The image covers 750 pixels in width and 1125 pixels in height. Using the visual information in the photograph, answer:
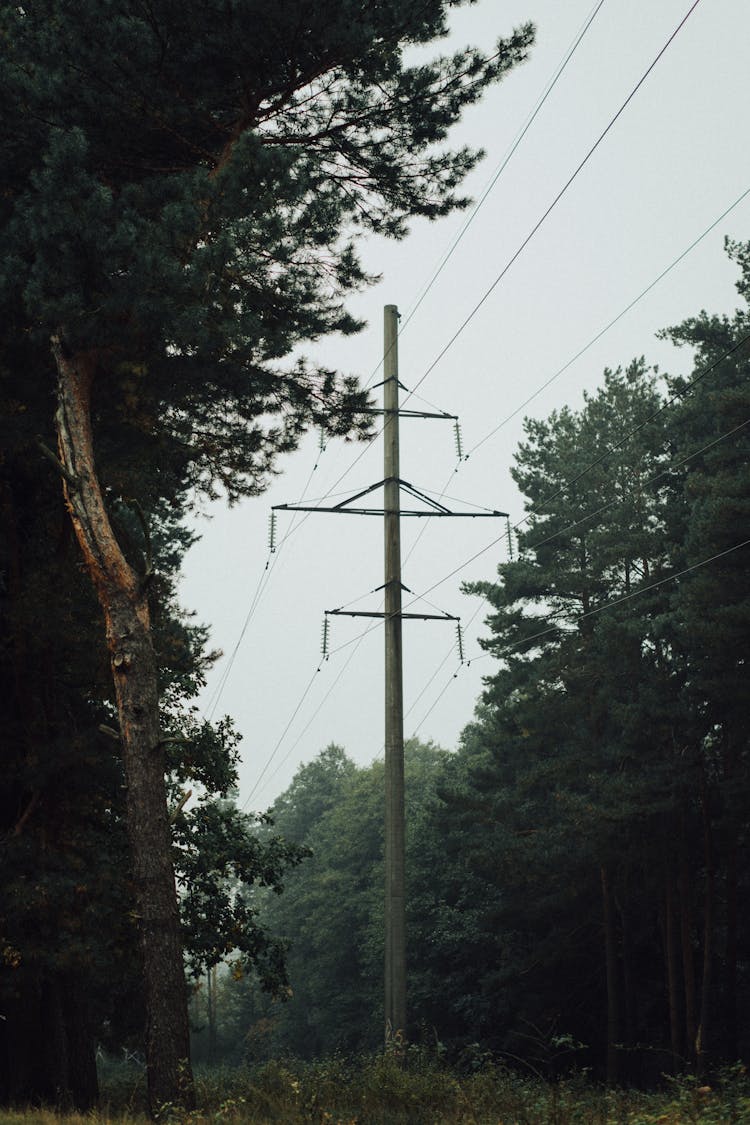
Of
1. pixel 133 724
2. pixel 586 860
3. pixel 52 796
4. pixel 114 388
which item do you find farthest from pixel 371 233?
pixel 586 860

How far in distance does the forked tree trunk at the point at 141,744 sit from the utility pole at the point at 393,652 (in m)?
3.73

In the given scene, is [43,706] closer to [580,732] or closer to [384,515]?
[384,515]

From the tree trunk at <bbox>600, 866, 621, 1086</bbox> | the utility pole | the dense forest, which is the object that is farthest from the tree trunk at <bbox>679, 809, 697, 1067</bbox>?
the utility pole

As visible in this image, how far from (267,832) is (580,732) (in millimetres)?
87527

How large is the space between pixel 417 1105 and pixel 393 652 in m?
7.01

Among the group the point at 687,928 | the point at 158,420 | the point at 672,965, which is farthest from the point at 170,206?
the point at 672,965

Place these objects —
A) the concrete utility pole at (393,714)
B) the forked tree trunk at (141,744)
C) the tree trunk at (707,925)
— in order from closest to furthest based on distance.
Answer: the forked tree trunk at (141,744), the concrete utility pole at (393,714), the tree trunk at (707,925)

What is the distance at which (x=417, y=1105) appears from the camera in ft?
27.2

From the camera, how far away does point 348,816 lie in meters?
59.1

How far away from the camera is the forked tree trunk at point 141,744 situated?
8703 mm

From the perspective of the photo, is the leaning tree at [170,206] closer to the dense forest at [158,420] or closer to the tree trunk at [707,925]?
the dense forest at [158,420]

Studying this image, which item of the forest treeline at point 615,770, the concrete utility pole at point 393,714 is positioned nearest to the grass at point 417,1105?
the concrete utility pole at point 393,714

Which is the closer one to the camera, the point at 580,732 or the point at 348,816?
the point at 580,732

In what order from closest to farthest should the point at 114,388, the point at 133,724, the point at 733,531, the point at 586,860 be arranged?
the point at 133,724
the point at 114,388
the point at 733,531
the point at 586,860
